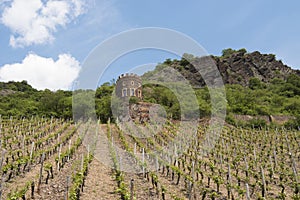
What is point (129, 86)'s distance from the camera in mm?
32750

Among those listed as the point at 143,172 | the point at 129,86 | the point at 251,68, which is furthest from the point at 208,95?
the point at 251,68

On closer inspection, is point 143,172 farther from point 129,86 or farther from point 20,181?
point 129,86

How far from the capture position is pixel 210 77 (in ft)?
183

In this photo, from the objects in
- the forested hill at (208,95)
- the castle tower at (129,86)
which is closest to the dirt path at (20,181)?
the castle tower at (129,86)

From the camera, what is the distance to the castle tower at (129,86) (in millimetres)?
32344

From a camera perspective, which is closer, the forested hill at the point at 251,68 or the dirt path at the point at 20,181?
the dirt path at the point at 20,181

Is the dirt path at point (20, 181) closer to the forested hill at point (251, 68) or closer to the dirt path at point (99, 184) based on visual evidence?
the dirt path at point (99, 184)

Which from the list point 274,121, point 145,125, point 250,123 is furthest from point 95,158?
point 274,121

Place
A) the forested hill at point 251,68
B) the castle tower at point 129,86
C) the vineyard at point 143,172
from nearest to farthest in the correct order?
1. the vineyard at point 143,172
2. the castle tower at point 129,86
3. the forested hill at point 251,68

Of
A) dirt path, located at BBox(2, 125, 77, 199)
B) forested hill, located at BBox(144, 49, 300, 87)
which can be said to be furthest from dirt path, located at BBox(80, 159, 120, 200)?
forested hill, located at BBox(144, 49, 300, 87)

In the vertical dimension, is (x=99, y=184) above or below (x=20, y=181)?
below

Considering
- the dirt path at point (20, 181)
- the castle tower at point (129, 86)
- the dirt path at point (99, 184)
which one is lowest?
the dirt path at point (99, 184)

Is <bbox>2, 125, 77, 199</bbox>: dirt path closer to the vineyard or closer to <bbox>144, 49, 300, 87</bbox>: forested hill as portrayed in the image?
the vineyard

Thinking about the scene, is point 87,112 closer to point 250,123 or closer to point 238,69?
point 250,123
